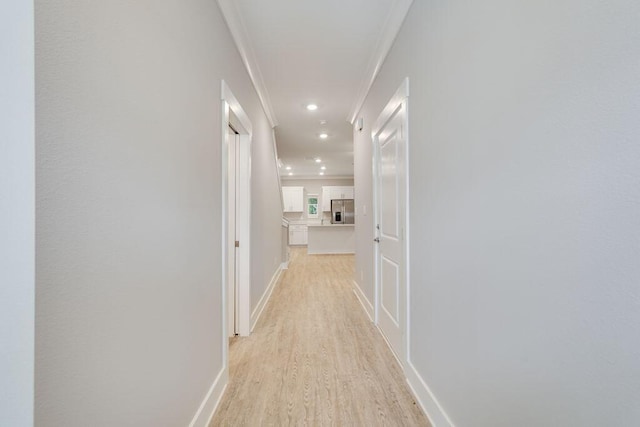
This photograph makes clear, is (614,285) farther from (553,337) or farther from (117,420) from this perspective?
(117,420)

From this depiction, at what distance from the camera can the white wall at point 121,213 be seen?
662 millimetres

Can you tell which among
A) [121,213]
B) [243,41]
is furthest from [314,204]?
[121,213]

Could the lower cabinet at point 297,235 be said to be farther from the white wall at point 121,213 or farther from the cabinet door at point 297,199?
the white wall at point 121,213

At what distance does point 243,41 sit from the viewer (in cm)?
242

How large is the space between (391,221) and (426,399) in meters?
1.34

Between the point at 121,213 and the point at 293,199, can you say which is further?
the point at 293,199

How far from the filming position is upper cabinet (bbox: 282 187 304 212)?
1070cm

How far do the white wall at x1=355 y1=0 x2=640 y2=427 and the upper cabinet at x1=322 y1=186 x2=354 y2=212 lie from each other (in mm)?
8535

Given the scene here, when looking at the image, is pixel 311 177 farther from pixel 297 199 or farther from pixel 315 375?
pixel 315 375

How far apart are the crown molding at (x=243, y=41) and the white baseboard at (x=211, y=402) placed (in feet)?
7.84

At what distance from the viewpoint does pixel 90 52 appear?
77cm

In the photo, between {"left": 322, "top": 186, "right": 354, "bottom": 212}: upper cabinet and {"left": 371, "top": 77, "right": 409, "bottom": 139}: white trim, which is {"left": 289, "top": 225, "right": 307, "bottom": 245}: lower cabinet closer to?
{"left": 322, "top": 186, "right": 354, "bottom": 212}: upper cabinet
